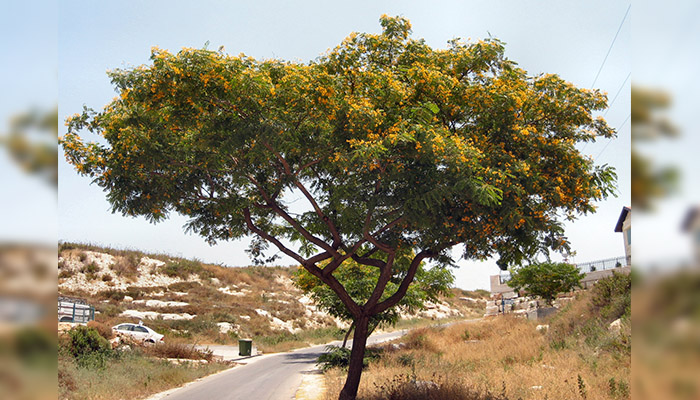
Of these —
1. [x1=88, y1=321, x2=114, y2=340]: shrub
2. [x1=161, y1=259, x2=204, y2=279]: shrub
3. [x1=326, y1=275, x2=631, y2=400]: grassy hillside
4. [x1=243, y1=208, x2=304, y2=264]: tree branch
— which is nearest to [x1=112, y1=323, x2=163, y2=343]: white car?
[x1=88, y1=321, x2=114, y2=340]: shrub

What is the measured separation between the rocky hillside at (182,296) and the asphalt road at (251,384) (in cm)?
1621

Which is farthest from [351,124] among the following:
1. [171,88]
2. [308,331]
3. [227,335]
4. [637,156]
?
[308,331]

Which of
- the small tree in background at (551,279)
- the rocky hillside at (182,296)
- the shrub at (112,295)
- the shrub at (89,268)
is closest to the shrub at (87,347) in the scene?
the rocky hillside at (182,296)

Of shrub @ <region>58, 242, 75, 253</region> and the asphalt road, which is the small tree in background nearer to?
the asphalt road

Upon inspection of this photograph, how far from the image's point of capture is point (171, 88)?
9648mm

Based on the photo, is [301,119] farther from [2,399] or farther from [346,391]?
[2,399]

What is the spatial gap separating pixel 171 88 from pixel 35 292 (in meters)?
8.68

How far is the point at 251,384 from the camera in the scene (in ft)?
63.4

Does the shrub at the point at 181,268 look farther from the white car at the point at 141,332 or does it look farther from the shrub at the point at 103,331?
the shrub at the point at 103,331

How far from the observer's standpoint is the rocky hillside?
144 feet

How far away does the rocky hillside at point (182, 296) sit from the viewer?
43938 mm

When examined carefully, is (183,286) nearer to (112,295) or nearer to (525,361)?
(112,295)

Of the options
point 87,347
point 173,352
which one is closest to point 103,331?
point 173,352

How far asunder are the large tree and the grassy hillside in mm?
2809
